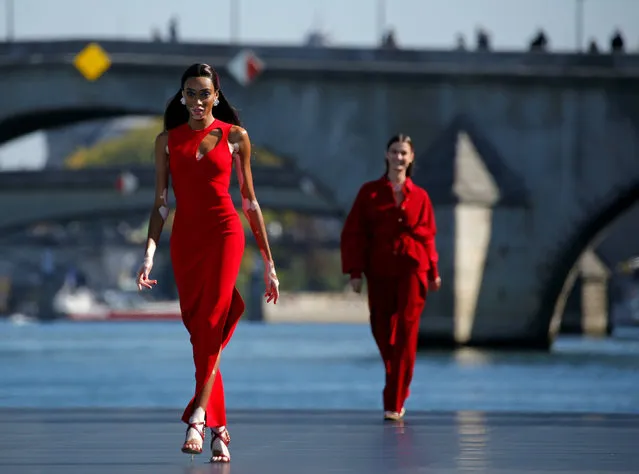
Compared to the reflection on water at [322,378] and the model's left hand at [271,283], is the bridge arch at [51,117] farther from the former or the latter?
the model's left hand at [271,283]

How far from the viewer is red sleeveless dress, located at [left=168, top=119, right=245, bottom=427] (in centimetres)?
908

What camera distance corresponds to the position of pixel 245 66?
37.2 metres

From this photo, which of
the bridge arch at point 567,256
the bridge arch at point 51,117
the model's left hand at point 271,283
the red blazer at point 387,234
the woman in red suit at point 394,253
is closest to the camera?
the model's left hand at point 271,283

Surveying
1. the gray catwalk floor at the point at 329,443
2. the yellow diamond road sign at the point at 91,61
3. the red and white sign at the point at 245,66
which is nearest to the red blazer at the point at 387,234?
the gray catwalk floor at the point at 329,443

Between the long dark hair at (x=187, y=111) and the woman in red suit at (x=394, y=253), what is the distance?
311 cm

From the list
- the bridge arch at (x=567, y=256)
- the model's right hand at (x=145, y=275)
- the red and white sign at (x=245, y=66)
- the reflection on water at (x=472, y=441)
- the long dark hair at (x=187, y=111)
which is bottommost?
the bridge arch at (x=567, y=256)

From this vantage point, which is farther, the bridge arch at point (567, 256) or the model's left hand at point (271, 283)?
the bridge arch at point (567, 256)

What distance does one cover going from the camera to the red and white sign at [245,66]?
121 ft

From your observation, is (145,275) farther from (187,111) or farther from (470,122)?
(470,122)

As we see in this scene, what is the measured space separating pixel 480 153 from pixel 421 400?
72.0 ft

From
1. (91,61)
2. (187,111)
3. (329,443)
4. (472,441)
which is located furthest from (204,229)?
(91,61)

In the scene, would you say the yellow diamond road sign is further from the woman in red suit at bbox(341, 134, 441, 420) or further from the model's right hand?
the model's right hand

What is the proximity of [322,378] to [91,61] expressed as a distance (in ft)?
53.8

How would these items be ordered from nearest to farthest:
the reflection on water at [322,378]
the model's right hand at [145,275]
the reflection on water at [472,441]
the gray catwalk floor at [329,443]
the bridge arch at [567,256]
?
the gray catwalk floor at [329,443] → the reflection on water at [472,441] → the model's right hand at [145,275] → the reflection on water at [322,378] → the bridge arch at [567,256]
